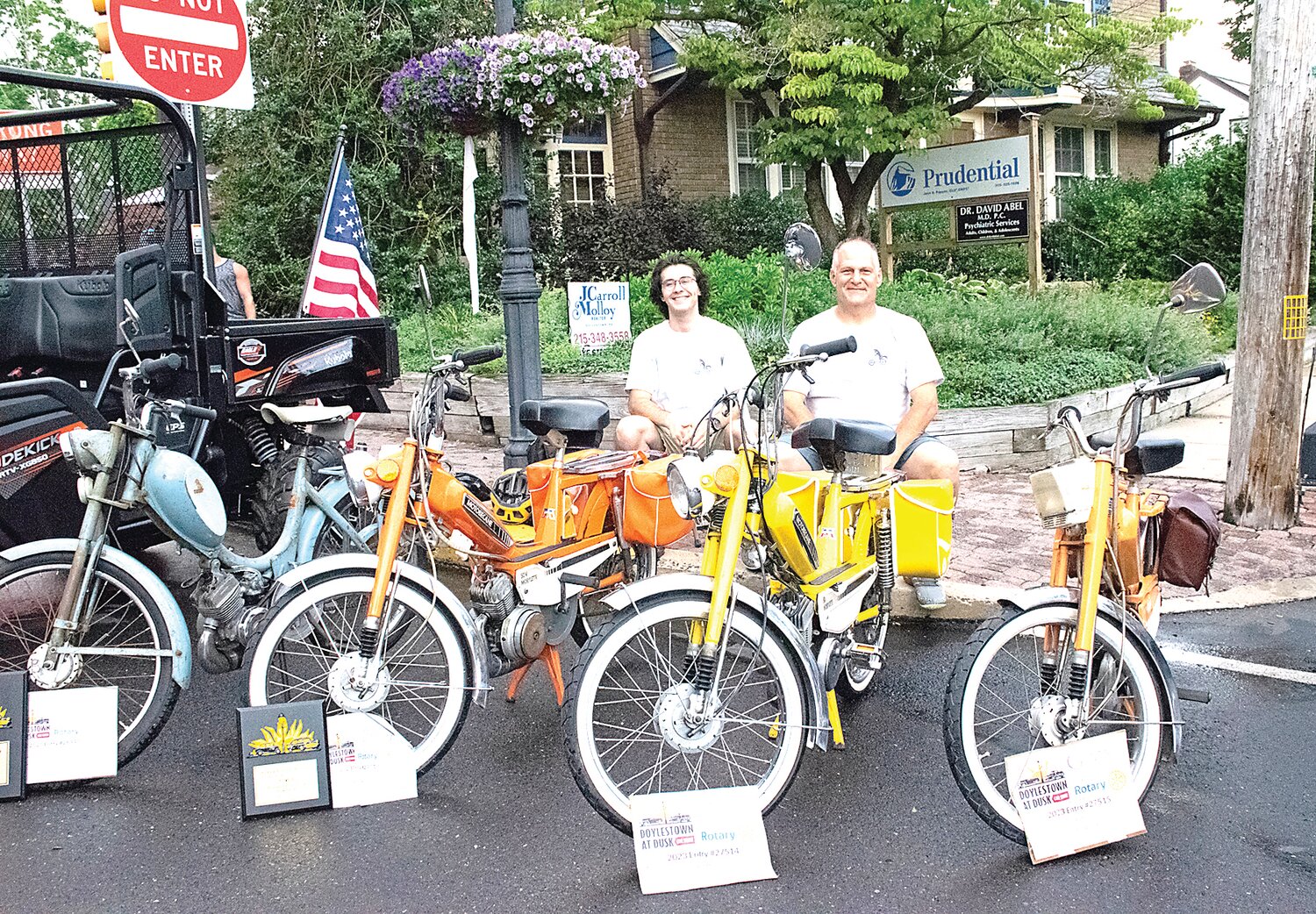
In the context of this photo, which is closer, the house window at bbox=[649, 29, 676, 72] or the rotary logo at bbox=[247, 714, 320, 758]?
the rotary logo at bbox=[247, 714, 320, 758]

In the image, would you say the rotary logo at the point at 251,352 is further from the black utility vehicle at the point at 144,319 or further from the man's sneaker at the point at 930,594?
the man's sneaker at the point at 930,594

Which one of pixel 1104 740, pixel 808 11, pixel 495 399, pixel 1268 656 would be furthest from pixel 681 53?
pixel 1104 740

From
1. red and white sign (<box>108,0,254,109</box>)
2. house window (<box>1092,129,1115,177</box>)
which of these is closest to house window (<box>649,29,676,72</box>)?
house window (<box>1092,129,1115,177</box>)

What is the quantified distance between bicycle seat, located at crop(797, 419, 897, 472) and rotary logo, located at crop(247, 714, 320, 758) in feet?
6.01

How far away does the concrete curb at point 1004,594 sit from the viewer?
553cm

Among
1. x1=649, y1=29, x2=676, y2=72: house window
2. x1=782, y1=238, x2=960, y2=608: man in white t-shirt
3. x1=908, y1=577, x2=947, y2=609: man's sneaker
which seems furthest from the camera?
x1=649, y1=29, x2=676, y2=72: house window

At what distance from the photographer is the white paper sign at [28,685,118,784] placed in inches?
149

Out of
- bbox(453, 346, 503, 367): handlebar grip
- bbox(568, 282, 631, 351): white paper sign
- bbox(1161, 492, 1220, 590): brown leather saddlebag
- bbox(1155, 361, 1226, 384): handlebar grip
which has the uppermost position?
bbox(568, 282, 631, 351): white paper sign

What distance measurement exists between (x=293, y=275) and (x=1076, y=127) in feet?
50.3

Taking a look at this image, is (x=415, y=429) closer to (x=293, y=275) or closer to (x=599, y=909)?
(x=599, y=909)

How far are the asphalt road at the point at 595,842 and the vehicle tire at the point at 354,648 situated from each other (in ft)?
0.93

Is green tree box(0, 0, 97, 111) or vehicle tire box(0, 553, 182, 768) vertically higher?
green tree box(0, 0, 97, 111)

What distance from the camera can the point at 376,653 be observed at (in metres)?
3.70

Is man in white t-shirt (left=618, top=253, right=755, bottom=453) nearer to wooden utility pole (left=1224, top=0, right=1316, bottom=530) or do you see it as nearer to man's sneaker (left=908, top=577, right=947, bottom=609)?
man's sneaker (left=908, top=577, right=947, bottom=609)
